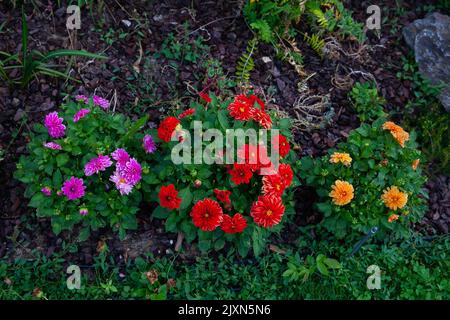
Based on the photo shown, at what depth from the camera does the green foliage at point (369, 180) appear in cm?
327

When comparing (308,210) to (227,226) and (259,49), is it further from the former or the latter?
(259,49)

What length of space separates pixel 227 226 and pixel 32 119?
156cm

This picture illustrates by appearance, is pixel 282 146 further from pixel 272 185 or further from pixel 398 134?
pixel 398 134

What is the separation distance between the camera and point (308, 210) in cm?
355

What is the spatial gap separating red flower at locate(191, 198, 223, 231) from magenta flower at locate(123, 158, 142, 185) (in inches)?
14.8

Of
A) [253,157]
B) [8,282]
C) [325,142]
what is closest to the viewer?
[253,157]

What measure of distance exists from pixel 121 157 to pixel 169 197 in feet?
1.19

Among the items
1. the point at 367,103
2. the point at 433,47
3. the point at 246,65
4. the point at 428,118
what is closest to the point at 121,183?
the point at 246,65

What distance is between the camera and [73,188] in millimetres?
2906

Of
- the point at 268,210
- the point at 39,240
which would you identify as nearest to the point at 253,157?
the point at 268,210

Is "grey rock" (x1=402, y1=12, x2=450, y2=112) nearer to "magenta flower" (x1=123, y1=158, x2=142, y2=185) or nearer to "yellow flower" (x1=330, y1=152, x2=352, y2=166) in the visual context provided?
"yellow flower" (x1=330, y1=152, x2=352, y2=166)

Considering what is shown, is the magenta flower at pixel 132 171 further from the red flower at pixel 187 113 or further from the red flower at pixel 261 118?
the red flower at pixel 261 118

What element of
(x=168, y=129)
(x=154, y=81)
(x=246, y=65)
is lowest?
(x=168, y=129)

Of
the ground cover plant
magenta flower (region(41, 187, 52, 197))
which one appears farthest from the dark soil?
magenta flower (region(41, 187, 52, 197))
